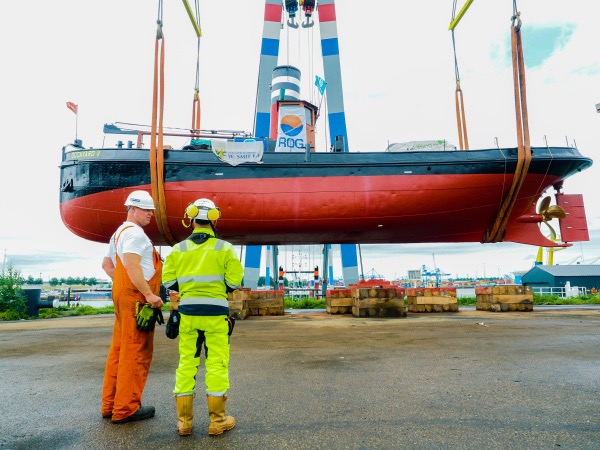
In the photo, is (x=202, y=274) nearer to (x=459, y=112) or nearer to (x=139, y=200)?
(x=139, y=200)

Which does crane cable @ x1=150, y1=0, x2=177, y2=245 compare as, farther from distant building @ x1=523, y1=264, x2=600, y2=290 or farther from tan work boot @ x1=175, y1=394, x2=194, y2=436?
distant building @ x1=523, y1=264, x2=600, y2=290

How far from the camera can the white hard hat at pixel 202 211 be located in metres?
2.95

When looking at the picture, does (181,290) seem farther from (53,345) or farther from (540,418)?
(53,345)

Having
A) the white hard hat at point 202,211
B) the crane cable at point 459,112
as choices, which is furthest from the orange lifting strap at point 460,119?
the white hard hat at point 202,211

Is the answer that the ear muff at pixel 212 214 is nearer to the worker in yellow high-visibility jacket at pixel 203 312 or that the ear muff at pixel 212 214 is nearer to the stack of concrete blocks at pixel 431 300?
the worker in yellow high-visibility jacket at pixel 203 312

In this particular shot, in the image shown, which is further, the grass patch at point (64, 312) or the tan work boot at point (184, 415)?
the grass patch at point (64, 312)

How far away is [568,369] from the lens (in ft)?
13.6

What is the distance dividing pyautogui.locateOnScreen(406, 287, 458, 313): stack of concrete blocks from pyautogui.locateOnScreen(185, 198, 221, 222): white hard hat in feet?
36.0

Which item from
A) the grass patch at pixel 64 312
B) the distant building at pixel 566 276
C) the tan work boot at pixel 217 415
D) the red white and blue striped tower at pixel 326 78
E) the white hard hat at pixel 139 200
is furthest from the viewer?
the distant building at pixel 566 276

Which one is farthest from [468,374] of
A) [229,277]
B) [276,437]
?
[229,277]

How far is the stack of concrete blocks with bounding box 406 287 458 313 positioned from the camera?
12789 mm

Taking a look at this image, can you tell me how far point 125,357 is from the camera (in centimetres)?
288

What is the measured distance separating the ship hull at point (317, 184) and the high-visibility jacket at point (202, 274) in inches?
316

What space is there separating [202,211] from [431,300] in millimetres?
11468
